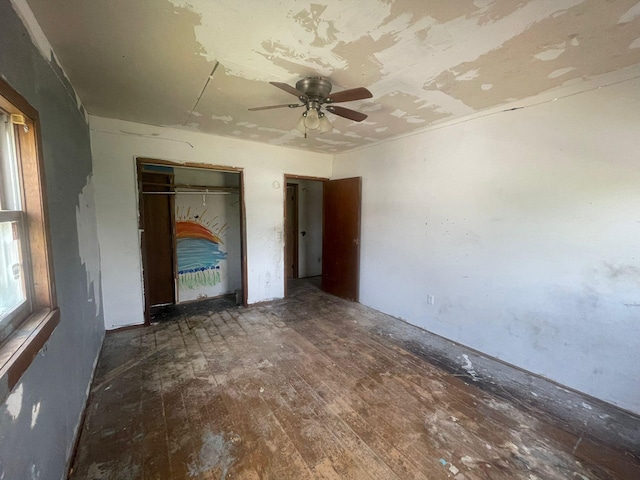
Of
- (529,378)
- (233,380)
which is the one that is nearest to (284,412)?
(233,380)

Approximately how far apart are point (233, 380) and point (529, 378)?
255 cm

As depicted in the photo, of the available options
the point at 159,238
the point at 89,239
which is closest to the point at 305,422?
the point at 89,239

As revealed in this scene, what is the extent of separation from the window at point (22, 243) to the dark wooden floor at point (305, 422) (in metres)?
0.92

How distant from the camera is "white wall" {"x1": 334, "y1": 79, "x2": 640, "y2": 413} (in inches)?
74.5

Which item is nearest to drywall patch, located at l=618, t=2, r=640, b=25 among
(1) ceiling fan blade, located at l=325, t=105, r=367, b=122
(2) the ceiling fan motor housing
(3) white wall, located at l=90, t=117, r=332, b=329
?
(1) ceiling fan blade, located at l=325, t=105, r=367, b=122

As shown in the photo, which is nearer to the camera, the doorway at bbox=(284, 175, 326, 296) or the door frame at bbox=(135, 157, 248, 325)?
the door frame at bbox=(135, 157, 248, 325)

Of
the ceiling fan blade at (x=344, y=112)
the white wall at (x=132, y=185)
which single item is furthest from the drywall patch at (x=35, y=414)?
the ceiling fan blade at (x=344, y=112)

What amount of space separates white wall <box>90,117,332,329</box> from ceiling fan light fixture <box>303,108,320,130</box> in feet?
6.48

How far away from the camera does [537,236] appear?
2.28 metres

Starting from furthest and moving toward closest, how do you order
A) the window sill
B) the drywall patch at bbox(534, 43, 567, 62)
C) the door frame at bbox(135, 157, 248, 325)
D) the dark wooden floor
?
the door frame at bbox(135, 157, 248, 325) < the drywall patch at bbox(534, 43, 567, 62) < the dark wooden floor < the window sill

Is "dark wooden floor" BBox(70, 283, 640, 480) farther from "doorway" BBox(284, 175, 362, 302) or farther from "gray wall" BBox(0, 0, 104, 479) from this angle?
"doorway" BBox(284, 175, 362, 302)

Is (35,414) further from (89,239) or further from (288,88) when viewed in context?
(288,88)

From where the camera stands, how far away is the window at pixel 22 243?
1024mm

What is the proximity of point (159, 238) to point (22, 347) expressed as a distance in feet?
10.7
